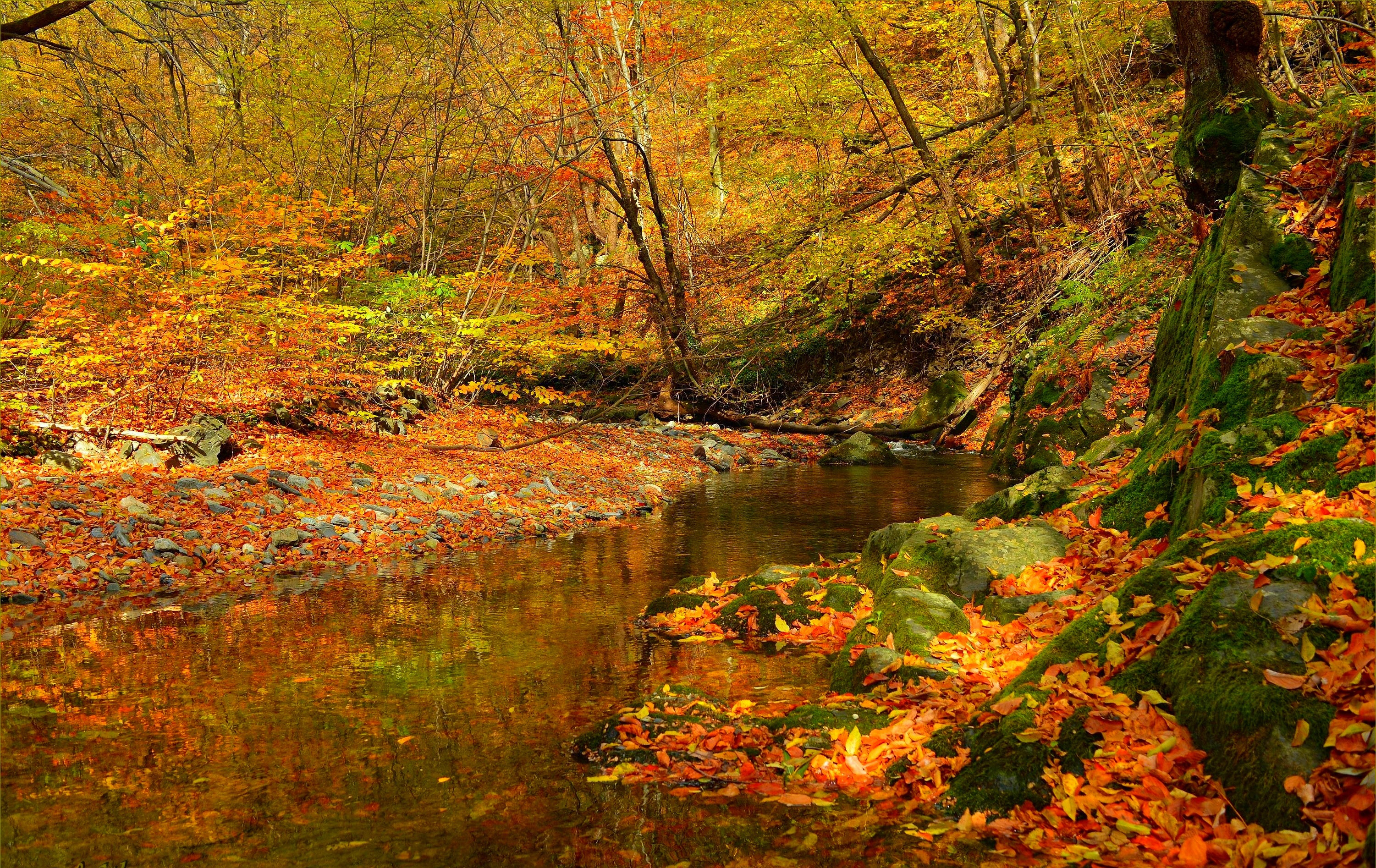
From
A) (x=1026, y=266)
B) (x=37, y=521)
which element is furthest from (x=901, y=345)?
Answer: (x=37, y=521)

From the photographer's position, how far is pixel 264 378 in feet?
40.0

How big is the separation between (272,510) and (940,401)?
1420 cm

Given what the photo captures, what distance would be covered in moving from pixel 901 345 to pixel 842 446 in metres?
6.74

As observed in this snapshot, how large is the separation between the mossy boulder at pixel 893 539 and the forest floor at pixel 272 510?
14.6ft

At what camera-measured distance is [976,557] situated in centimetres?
597

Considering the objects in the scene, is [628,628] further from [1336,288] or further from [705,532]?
[1336,288]

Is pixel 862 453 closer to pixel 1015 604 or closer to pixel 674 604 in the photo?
pixel 674 604

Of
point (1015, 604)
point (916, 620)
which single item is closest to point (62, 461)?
point (916, 620)

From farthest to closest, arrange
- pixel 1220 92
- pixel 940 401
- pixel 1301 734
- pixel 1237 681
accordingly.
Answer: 1. pixel 940 401
2. pixel 1220 92
3. pixel 1237 681
4. pixel 1301 734

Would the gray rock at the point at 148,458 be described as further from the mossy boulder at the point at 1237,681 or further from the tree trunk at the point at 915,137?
the tree trunk at the point at 915,137

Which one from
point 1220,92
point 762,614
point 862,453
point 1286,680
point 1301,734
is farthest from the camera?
point 862,453

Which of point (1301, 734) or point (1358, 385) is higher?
point (1358, 385)

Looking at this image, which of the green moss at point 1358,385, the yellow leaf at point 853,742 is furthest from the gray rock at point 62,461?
the green moss at point 1358,385

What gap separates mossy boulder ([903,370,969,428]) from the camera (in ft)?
61.8
